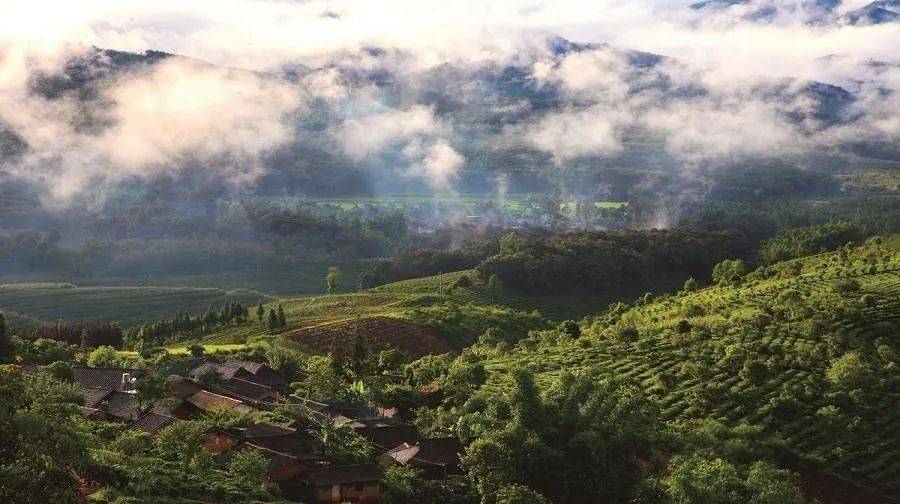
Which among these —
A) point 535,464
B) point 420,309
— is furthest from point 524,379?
point 420,309

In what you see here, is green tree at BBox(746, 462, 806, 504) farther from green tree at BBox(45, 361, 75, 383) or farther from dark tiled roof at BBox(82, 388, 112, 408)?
green tree at BBox(45, 361, 75, 383)

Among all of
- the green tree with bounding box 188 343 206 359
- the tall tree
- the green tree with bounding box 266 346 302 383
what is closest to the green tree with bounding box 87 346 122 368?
the green tree with bounding box 188 343 206 359


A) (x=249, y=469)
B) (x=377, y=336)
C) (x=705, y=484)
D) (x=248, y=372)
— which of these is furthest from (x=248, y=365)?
(x=705, y=484)

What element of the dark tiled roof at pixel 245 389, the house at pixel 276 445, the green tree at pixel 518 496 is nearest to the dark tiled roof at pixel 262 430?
the house at pixel 276 445

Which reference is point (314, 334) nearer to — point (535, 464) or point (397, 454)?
point (397, 454)

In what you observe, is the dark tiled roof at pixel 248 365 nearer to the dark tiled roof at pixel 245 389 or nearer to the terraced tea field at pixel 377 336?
the dark tiled roof at pixel 245 389
